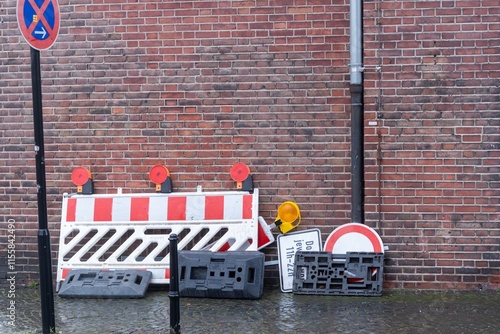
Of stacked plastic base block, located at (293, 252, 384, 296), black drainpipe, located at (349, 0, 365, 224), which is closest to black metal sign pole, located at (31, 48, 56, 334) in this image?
stacked plastic base block, located at (293, 252, 384, 296)

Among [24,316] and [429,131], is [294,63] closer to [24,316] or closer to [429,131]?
[429,131]

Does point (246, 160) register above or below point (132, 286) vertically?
above

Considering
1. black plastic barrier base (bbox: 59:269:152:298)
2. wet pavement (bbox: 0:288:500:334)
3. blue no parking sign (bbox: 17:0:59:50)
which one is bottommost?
wet pavement (bbox: 0:288:500:334)

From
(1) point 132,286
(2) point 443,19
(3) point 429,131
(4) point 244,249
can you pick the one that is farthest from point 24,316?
(2) point 443,19

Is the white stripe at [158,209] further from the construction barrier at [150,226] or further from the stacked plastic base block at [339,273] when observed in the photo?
the stacked plastic base block at [339,273]

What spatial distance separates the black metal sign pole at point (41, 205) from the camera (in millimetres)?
6566

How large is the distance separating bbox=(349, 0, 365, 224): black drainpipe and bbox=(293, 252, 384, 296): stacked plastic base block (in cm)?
53

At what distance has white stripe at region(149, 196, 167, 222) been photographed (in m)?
8.75

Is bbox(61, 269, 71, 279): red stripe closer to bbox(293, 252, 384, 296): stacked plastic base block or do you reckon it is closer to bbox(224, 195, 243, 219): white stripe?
bbox(224, 195, 243, 219): white stripe

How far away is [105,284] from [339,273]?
2.69 m

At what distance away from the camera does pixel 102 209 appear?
8867mm

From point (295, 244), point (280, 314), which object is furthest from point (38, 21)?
point (295, 244)

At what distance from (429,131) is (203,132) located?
2.68 meters

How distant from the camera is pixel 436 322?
7.14 m
